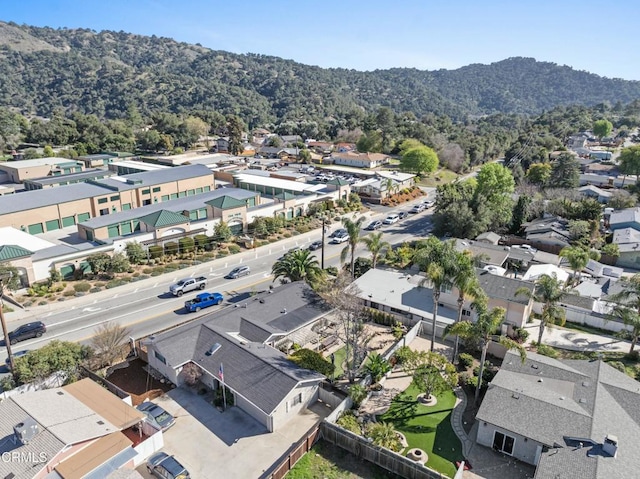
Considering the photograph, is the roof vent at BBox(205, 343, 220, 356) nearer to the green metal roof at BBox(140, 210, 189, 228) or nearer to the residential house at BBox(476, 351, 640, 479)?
the residential house at BBox(476, 351, 640, 479)

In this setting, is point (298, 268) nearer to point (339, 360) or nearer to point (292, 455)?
point (339, 360)

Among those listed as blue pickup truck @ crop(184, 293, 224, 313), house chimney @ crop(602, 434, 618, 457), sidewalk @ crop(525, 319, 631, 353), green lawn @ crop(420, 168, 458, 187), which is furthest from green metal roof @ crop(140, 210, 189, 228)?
green lawn @ crop(420, 168, 458, 187)

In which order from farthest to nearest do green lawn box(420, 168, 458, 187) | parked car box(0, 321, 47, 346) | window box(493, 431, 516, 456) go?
green lawn box(420, 168, 458, 187) < parked car box(0, 321, 47, 346) < window box(493, 431, 516, 456)

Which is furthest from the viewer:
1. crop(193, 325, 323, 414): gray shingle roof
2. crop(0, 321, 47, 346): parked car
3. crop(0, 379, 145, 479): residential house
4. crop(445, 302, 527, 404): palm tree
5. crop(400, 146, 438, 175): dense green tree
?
crop(400, 146, 438, 175): dense green tree

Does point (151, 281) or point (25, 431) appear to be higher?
point (25, 431)

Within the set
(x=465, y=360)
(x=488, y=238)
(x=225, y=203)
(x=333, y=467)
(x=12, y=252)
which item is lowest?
(x=333, y=467)

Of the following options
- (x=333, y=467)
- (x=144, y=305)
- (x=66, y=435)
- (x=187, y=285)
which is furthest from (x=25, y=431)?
(x=187, y=285)

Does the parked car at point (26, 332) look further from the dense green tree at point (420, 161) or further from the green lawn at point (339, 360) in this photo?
the dense green tree at point (420, 161)
